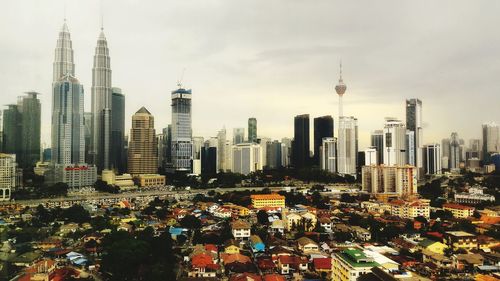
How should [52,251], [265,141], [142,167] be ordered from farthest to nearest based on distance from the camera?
1. [265,141]
2. [142,167]
3. [52,251]

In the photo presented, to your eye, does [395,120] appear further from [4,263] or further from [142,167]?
[4,263]

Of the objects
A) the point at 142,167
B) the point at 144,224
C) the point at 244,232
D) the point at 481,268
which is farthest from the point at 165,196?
the point at 481,268

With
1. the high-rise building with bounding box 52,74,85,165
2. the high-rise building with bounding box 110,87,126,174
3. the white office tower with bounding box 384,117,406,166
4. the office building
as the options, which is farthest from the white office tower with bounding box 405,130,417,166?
the high-rise building with bounding box 52,74,85,165

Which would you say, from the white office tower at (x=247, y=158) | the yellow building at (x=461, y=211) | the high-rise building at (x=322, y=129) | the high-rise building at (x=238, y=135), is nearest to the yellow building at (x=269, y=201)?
the yellow building at (x=461, y=211)

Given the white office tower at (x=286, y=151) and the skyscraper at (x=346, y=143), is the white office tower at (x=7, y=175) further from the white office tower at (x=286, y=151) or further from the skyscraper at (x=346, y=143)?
the white office tower at (x=286, y=151)

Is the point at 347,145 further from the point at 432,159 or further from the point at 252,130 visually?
the point at 252,130
